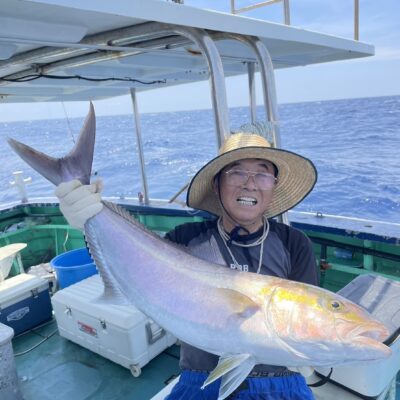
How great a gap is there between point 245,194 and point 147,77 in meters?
2.16

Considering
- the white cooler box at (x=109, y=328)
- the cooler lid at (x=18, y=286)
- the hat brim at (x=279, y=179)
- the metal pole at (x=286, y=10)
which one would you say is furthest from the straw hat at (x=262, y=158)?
the cooler lid at (x=18, y=286)

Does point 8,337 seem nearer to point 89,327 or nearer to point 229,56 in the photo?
point 89,327

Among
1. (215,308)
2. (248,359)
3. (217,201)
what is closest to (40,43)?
(217,201)

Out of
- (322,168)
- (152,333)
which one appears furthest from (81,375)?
(322,168)

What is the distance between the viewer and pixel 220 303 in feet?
4.42

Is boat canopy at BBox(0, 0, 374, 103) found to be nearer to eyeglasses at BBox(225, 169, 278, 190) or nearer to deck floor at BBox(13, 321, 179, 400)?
eyeglasses at BBox(225, 169, 278, 190)

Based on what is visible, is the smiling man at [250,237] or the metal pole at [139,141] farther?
the metal pole at [139,141]

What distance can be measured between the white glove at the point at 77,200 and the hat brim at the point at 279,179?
522mm

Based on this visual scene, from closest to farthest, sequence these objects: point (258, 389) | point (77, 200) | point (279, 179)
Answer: point (77, 200) < point (258, 389) < point (279, 179)

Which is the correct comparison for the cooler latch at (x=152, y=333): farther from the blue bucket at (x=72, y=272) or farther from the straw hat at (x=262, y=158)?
the straw hat at (x=262, y=158)

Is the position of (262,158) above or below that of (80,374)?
above

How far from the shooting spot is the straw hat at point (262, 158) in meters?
1.69

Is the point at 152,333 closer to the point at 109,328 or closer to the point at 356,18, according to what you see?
the point at 109,328

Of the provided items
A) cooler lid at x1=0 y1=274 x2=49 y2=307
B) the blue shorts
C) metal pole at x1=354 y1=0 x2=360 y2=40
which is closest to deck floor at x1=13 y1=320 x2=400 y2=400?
cooler lid at x1=0 y1=274 x2=49 y2=307
